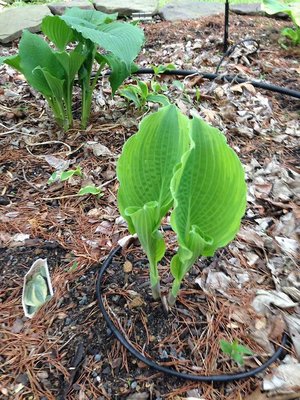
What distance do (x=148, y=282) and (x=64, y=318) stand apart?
25 centimetres

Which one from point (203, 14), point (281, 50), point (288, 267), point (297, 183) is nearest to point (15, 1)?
point (203, 14)

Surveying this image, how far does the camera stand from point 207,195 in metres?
0.87

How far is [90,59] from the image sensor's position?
5.68ft

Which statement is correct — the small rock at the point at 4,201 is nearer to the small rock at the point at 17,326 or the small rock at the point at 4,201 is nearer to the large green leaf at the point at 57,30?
the small rock at the point at 17,326

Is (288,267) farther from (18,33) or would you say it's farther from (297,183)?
(18,33)

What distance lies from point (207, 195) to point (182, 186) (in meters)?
0.06

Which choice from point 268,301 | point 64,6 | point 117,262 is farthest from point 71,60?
point 64,6

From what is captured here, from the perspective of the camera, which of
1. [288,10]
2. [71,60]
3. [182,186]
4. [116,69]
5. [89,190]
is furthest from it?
[288,10]

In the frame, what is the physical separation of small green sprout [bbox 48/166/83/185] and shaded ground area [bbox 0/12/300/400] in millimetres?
28

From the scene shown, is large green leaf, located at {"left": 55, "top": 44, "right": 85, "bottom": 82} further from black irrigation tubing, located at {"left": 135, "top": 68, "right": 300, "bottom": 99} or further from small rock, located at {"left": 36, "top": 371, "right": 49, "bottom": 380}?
small rock, located at {"left": 36, "top": 371, "right": 49, "bottom": 380}

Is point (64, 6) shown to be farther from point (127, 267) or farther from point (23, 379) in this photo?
point (23, 379)

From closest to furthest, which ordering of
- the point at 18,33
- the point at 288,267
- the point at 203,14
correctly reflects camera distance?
1. the point at 288,267
2. the point at 18,33
3. the point at 203,14

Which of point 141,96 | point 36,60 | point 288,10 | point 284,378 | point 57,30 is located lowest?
point 284,378

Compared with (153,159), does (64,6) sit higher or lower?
lower
